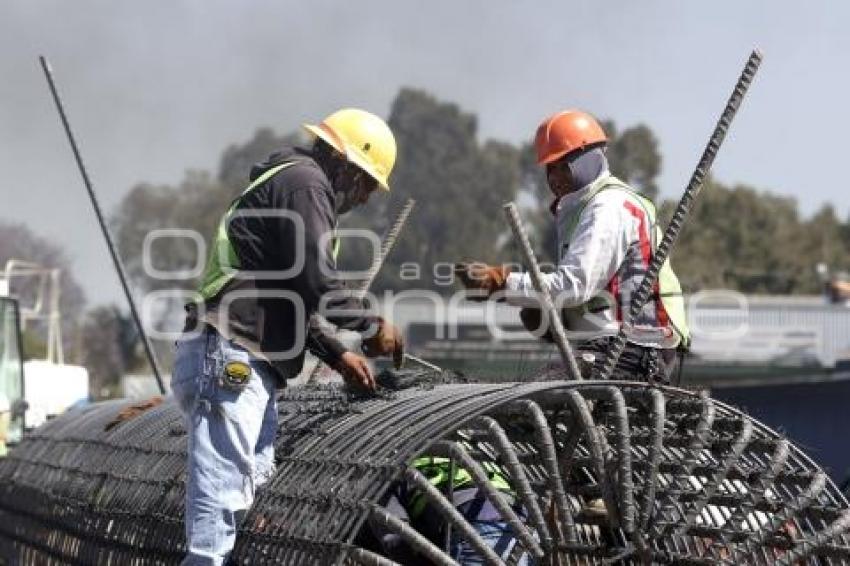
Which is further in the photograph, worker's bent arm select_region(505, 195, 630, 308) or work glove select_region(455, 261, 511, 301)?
work glove select_region(455, 261, 511, 301)

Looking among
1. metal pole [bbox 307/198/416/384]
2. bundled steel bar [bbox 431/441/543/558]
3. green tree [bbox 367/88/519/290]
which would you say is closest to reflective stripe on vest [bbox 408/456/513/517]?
bundled steel bar [bbox 431/441/543/558]

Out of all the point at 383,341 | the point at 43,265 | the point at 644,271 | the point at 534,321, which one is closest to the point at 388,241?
the point at 534,321

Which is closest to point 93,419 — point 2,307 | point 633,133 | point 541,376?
point 541,376

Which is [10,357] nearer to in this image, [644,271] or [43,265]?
[644,271]

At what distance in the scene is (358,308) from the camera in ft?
29.3

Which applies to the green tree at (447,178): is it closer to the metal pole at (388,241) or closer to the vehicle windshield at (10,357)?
the vehicle windshield at (10,357)

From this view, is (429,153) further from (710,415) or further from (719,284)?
(710,415)

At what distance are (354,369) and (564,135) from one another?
6.33ft

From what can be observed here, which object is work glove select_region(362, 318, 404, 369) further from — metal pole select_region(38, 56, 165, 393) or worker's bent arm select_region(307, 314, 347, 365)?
metal pole select_region(38, 56, 165, 393)

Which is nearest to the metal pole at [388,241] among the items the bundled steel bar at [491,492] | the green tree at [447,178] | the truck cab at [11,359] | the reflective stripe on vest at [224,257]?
the reflective stripe on vest at [224,257]

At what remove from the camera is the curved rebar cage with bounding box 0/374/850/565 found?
8.20 metres

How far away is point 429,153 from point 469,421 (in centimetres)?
9517

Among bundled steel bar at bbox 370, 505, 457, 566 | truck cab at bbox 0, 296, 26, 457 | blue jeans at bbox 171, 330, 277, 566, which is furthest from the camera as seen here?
truck cab at bbox 0, 296, 26, 457

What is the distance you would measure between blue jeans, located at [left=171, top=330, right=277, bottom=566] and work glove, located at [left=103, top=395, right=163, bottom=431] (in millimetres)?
3902
